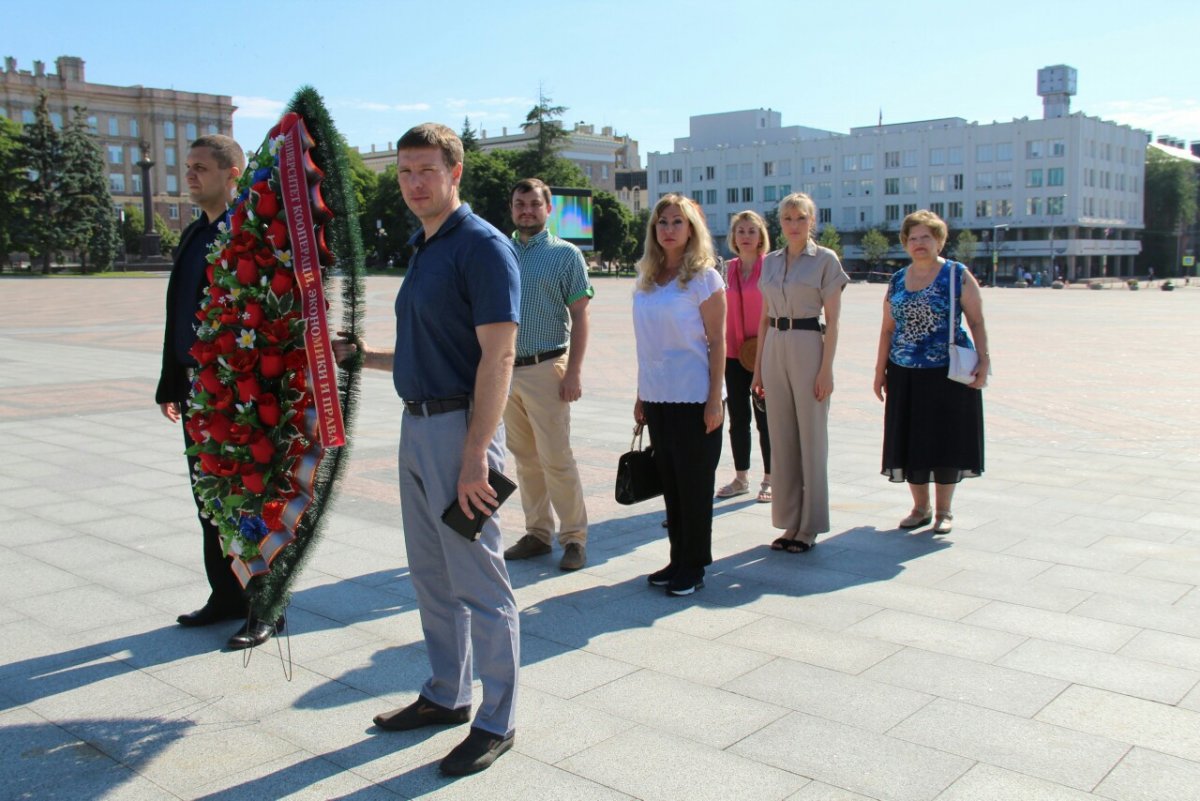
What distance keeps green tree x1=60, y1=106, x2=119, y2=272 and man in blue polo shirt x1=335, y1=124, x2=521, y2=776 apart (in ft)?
233

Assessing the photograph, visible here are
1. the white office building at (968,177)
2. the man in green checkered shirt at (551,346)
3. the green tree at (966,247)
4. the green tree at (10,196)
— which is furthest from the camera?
the white office building at (968,177)

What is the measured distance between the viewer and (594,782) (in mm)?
3080

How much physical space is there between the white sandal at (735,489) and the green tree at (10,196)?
68.5 metres

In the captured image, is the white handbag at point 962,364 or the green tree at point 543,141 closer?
the white handbag at point 962,364

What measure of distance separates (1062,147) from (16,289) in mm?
90488

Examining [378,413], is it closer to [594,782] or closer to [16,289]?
[594,782]

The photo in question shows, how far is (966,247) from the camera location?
298 ft

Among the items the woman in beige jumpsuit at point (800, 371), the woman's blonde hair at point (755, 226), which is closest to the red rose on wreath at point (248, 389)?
the woman in beige jumpsuit at point (800, 371)

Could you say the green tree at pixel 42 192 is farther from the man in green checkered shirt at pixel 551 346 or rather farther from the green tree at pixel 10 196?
the man in green checkered shirt at pixel 551 346

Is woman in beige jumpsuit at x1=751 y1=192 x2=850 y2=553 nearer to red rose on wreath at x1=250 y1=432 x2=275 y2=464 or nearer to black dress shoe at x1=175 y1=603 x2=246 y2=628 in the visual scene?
black dress shoe at x1=175 y1=603 x2=246 y2=628

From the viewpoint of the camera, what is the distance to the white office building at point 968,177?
99.1 meters

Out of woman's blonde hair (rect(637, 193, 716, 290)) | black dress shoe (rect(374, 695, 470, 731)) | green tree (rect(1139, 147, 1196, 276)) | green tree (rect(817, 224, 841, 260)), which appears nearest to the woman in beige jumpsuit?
woman's blonde hair (rect(637, 193, 716, 290))

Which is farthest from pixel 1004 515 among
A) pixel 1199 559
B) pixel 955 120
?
pixel 955 120

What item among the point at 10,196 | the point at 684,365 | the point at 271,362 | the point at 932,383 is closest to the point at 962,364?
the point at 932,383
